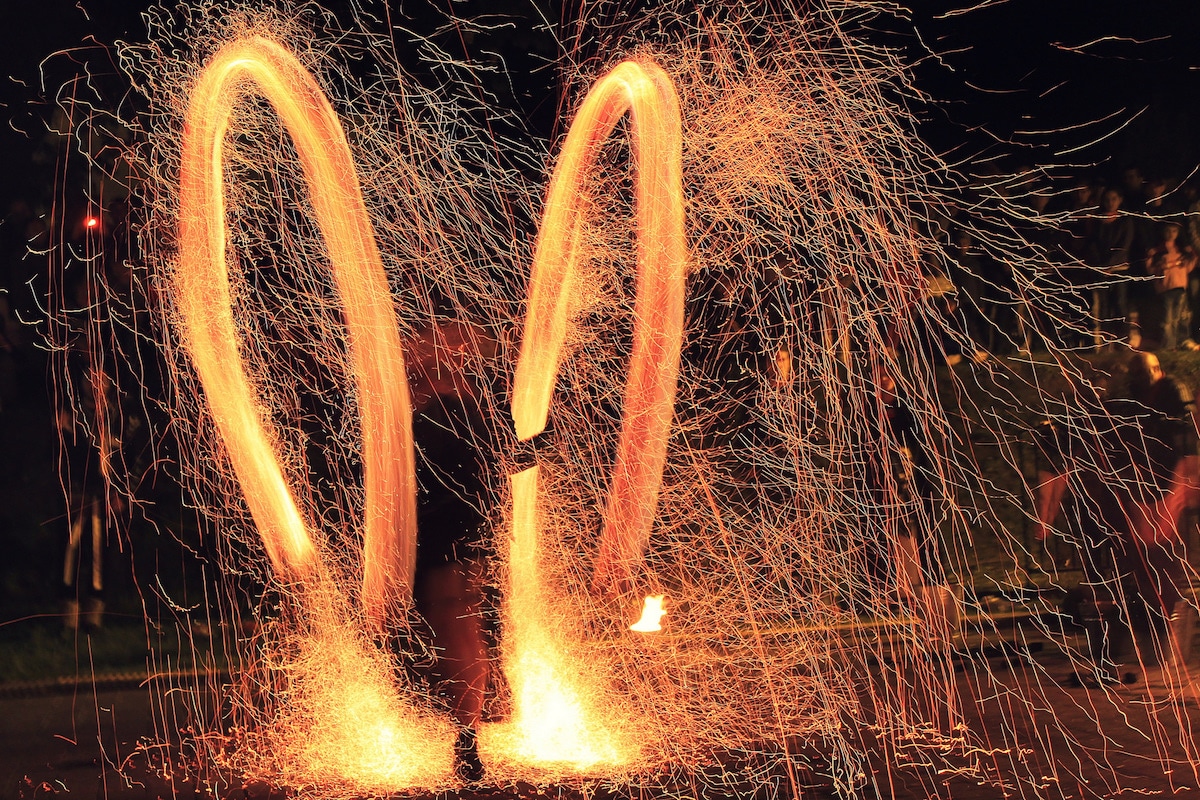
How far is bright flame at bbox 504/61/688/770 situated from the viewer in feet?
17.5

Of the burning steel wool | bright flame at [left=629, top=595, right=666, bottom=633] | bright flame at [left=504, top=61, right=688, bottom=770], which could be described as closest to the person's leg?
the burning steel wool

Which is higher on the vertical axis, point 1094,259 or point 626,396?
point 1094,259

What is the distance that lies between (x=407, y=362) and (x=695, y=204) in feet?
5.01

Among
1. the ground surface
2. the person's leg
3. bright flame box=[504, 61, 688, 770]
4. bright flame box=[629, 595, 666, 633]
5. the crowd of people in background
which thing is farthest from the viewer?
the crowd of people in background

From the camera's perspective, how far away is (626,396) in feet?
19.4

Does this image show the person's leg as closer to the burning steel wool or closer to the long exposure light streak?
Answer: the burning steel wool

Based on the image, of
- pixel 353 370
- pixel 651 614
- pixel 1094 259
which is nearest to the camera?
pixel 651 614

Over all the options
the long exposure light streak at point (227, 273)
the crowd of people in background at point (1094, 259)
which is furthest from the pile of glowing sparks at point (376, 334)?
the crowd of people in background at point (1094, 259)

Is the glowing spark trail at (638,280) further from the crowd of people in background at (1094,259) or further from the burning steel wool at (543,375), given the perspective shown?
the crowd of people in background at (1094,259)

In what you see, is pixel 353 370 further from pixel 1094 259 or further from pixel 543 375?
pixel 1094 259

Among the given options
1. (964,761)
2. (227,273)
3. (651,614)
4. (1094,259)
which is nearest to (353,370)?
(227,273)

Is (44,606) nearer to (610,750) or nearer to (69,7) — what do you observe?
(69,7)

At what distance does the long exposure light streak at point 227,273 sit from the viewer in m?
5.20

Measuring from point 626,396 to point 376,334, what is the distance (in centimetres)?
132
